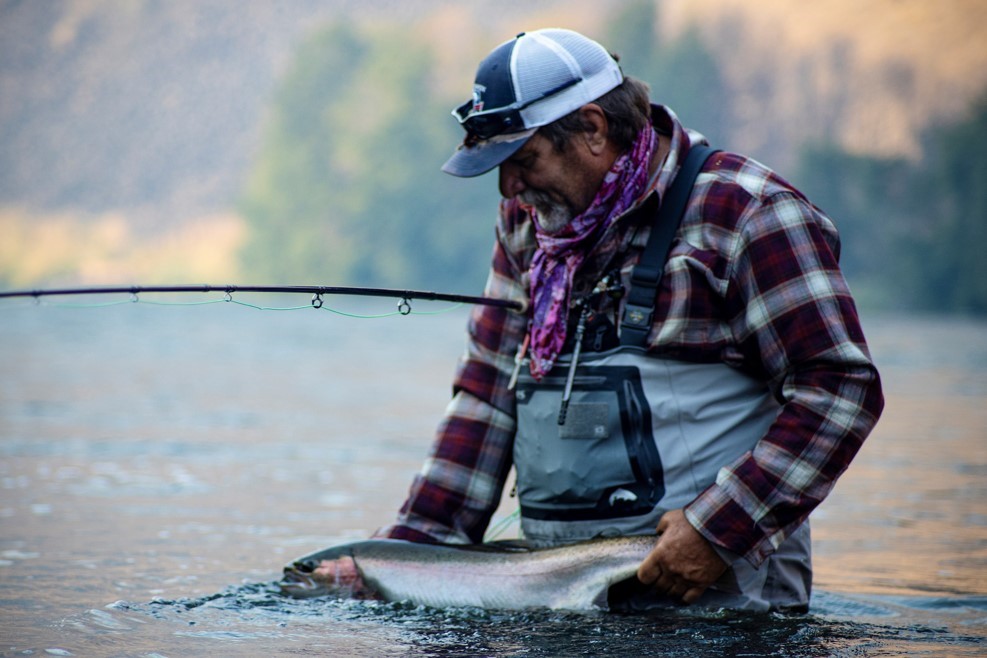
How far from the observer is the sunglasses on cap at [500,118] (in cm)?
312

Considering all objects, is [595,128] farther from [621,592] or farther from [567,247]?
[621,592]

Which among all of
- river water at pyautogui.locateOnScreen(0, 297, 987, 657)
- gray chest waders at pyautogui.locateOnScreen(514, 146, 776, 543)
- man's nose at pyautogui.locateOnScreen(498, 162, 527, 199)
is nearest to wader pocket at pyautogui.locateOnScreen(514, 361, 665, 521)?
gray chest waders at pyautogui.locateOnScreen(514, 146, 776, 543)

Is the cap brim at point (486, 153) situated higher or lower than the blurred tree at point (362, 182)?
lower

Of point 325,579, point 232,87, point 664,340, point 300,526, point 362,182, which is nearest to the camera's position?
point 664,340

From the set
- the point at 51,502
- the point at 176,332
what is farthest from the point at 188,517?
the point at 176,332

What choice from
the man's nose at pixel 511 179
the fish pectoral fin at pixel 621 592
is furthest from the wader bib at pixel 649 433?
the man's nose at pixel 511 179

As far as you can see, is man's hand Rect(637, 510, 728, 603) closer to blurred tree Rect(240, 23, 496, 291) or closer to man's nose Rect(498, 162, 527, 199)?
man's nose Rect(498, 162, 527, 199)

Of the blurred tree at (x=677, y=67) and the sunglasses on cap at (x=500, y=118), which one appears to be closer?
the sunglasses on cap at (x=500, y=118)

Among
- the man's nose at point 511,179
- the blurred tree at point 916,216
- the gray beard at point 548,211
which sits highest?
the blurred tree at point 916,216

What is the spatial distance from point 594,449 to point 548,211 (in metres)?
0.59

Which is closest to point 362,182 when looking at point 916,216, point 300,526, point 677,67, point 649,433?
point 677,67

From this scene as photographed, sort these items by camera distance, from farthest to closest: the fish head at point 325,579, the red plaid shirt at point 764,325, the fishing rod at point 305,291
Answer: the fish head at point 325,579
the fishing rod at point 305,291
the red plaid shirt at point 764,325

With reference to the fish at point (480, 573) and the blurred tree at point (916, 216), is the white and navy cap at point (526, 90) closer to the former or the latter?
the fish at point (480, 573)

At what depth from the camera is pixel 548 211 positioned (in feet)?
10.6
